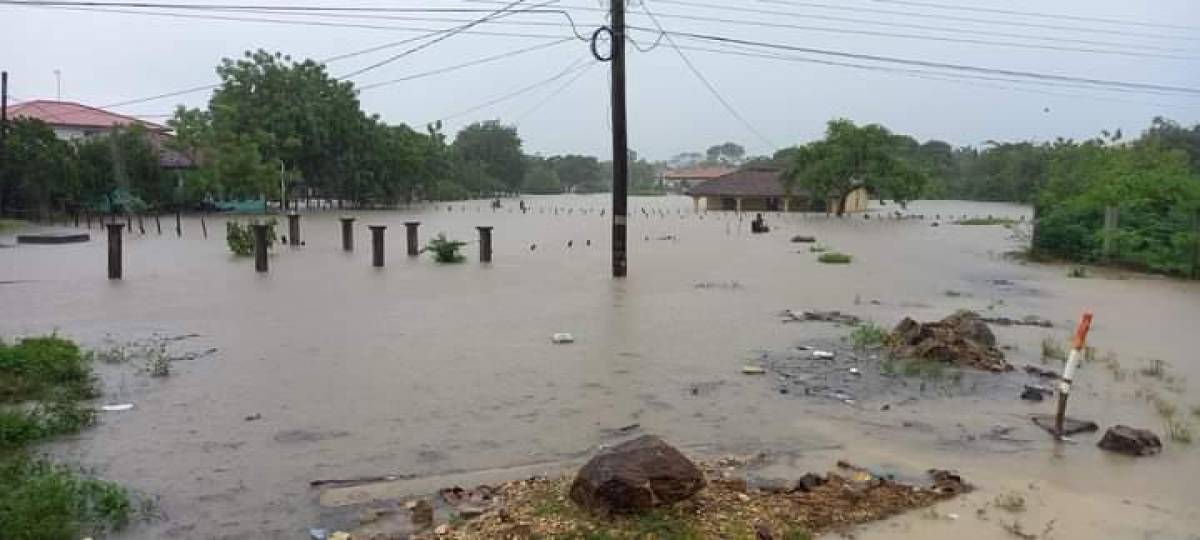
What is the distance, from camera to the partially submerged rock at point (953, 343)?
9609 millimetres

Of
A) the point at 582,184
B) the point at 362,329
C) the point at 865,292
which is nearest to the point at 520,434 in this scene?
the point at 362,329

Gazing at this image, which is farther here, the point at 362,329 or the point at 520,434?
the point at 362,329

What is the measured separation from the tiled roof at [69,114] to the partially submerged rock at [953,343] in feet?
170

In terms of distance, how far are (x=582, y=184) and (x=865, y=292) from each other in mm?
108586

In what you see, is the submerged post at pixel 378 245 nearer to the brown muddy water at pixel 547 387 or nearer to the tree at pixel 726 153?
the brown muddy water at pixel 547 387

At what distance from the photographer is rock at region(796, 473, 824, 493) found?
5.41 metres

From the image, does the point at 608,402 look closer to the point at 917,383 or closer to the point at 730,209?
the point at 917,383

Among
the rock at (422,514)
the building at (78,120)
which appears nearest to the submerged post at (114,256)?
the rock at (422,514)

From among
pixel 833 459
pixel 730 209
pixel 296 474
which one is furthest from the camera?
pixel 730 209

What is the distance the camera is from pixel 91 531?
4.77 metres

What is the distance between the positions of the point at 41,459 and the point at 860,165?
50668mm

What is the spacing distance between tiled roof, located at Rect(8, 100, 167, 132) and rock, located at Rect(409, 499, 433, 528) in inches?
2127

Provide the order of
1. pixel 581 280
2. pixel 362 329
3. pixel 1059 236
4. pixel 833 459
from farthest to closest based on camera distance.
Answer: pixel 1059 236 < pixel 581 280 < pixel 362 329 < pixel 833 459

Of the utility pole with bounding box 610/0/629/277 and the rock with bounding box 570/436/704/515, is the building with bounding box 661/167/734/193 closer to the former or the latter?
the utility pole with bounding box 610/0/629/277
